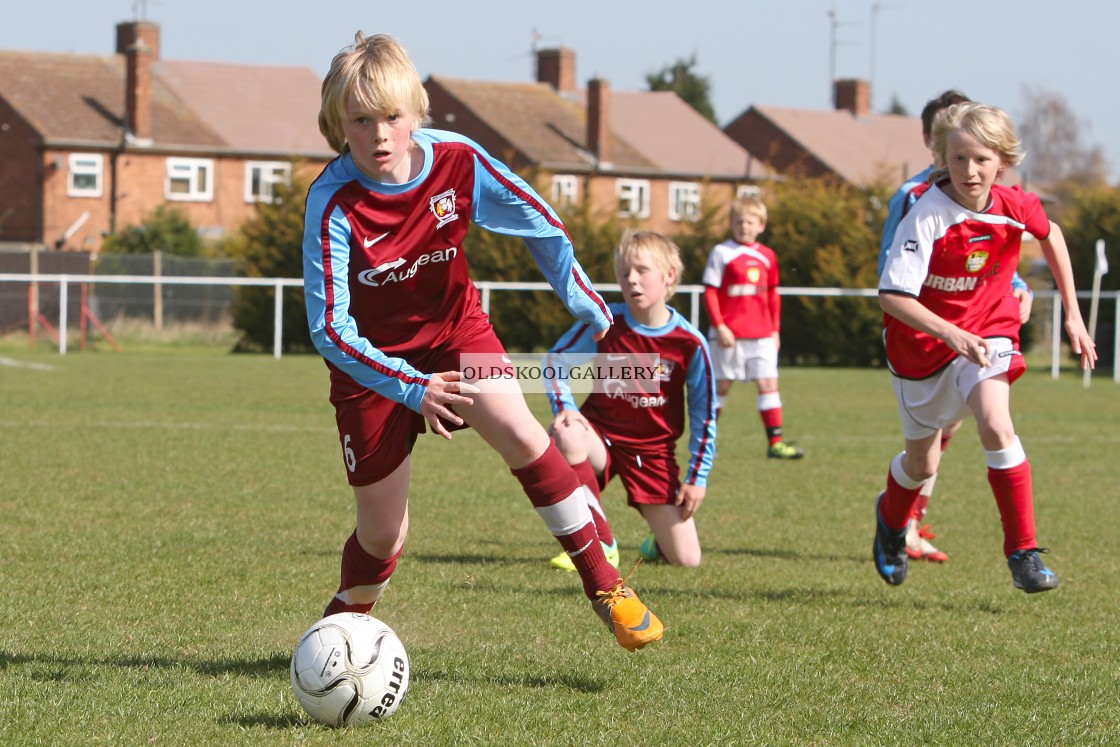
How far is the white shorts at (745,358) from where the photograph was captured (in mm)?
11789

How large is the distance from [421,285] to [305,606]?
161 cm

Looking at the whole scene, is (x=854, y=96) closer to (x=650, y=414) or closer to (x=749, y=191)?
(x=749, y=191)

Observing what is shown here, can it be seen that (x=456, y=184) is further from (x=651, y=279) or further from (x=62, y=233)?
(x=62, y=233)

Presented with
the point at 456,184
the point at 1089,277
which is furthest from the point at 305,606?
the point at 1089,277

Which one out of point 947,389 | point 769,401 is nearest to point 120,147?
point 769,401

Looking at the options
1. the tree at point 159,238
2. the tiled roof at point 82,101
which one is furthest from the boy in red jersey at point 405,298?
the tiled roof at point 82,101

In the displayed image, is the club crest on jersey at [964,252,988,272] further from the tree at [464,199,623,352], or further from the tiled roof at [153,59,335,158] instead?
the tiled roof at [153,59,335,158]

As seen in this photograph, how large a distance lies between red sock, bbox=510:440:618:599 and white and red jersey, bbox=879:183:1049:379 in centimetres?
173

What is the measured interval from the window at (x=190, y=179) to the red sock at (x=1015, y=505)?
132 ft

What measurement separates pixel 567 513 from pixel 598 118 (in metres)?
42.2

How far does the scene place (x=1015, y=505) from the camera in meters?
5.25

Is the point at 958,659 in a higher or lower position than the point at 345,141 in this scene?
lower

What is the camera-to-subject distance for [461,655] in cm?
443

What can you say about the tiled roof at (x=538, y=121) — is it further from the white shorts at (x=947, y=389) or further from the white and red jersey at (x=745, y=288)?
the white shorts at (x=947, y=389)
